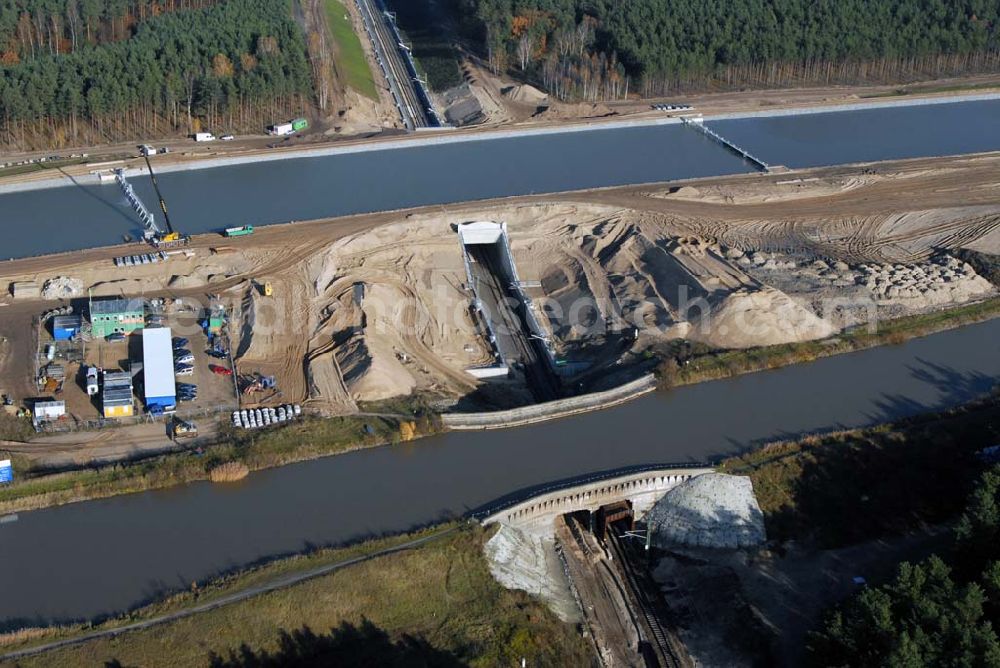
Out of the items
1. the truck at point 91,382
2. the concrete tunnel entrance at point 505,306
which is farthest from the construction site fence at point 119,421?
the concrete tunnel entrance at point 505,306

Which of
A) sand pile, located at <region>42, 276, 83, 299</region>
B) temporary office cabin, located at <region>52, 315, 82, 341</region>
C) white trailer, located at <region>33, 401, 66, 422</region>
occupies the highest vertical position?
sand pile, located at <region>42, 276, 83, 299</region>

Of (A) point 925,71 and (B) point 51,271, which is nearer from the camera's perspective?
(B) point 51,271

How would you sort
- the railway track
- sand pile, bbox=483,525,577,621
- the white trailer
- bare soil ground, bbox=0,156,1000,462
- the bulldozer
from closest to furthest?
sand pile, bbox=483,525,577,621, the bulldozer, the white trailer, bare soil ground, bbox=0,156,1000,462, the railway track

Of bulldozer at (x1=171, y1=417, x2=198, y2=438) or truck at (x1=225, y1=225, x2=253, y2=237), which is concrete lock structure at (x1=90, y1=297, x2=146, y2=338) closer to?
bulldozer at (x1=171, y1=417, x2=198, y2=438)

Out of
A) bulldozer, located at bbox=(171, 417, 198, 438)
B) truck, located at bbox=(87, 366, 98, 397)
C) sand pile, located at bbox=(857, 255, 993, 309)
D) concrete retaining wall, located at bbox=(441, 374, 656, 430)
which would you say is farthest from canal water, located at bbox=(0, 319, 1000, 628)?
truck, located at bbox=(87, 366, 98, 397)

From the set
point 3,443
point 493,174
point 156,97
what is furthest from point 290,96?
point 3,443

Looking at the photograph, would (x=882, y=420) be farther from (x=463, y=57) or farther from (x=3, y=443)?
(x=463, y=57)
